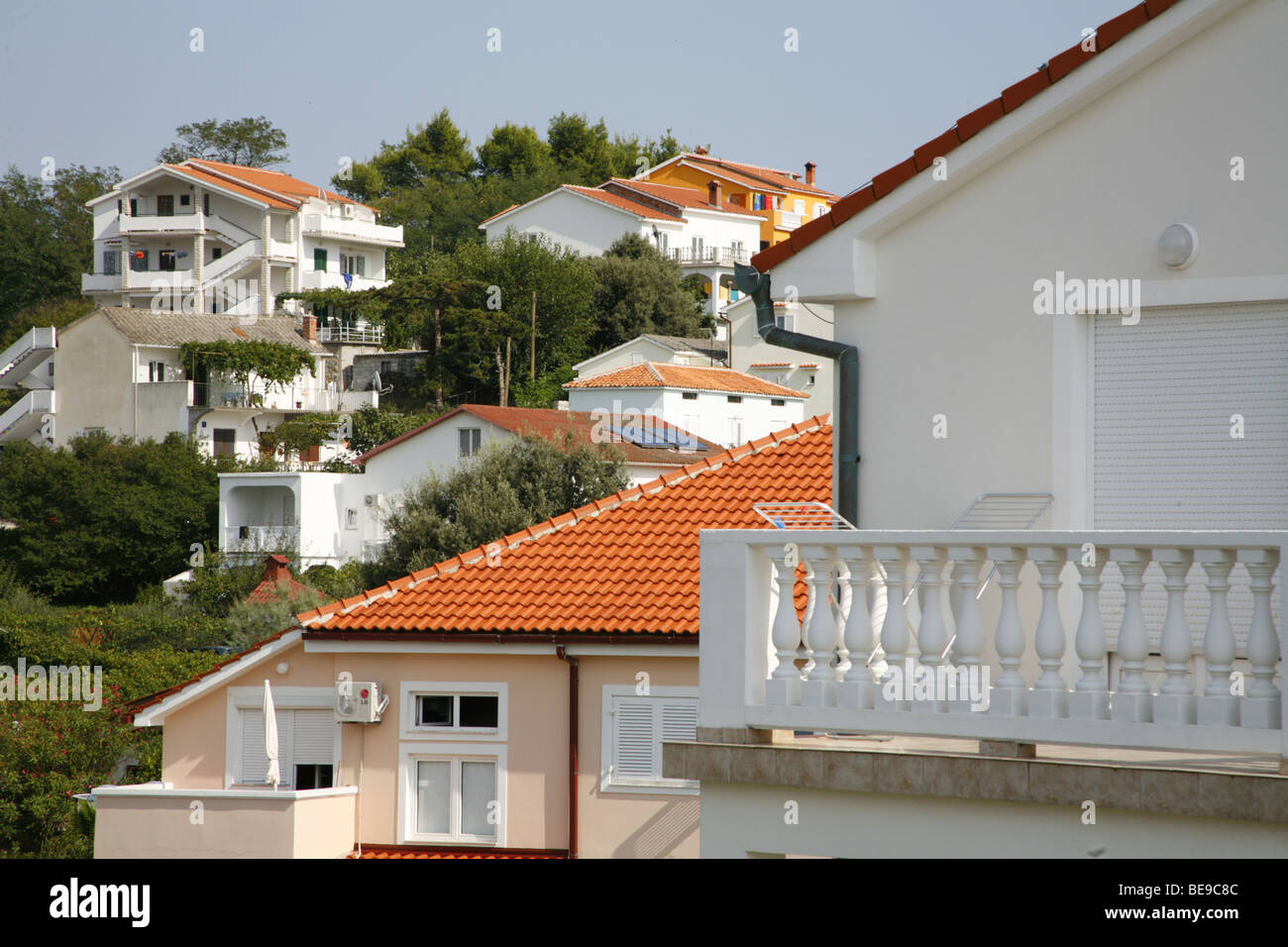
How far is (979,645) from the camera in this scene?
641 centimetres

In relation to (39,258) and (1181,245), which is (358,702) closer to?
(1181,245)

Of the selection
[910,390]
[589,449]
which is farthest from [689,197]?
[910,390]

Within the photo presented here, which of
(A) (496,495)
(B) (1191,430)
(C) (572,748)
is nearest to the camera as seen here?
(B) (1191,430)

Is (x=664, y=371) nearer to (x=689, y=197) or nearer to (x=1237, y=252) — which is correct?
(x=689, y=197)

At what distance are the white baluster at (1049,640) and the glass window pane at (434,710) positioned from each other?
13146 mm

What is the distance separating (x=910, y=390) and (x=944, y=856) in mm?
3786

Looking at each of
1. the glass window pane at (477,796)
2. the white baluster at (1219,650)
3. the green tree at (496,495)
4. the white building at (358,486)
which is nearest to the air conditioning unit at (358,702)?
the glass window pane at (477,796)

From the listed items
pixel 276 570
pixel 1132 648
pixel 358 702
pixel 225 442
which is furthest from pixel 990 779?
pixel 225 442

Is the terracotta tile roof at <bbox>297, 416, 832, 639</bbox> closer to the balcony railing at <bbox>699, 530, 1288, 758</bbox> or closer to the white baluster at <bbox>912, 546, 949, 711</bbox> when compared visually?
the balcony railing at <bbox>699, 530, 1288, 758</bbox>

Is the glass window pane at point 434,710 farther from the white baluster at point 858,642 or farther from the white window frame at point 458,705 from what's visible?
the white baluster at point 858,642

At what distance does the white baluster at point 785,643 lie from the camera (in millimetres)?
6875

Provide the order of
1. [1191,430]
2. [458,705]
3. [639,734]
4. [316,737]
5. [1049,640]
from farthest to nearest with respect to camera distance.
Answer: [316,737]
[458,705]
[639,734]
[1191,430]
[1049,640]

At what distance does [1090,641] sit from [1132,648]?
0.58 feet

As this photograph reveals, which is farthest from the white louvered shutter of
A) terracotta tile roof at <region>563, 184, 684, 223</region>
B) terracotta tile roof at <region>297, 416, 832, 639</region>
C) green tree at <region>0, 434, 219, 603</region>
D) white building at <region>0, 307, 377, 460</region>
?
terracotta tile roof at <region>563, 184, 684, 223</region>
